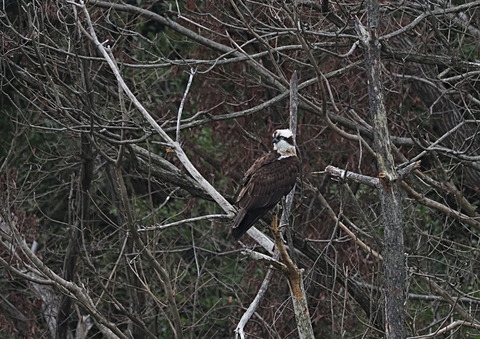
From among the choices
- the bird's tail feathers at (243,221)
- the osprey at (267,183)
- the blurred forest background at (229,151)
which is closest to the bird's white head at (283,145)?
the osprey at (267,183)

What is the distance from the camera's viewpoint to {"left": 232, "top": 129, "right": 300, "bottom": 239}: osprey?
679 centimetres

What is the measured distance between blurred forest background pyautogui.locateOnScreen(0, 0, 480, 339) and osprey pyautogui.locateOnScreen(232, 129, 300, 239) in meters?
0.90

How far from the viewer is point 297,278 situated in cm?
563

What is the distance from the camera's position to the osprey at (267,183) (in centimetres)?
679

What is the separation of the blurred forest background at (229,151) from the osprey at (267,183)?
2.94 feet

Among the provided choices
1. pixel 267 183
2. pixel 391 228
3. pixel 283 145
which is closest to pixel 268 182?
pixel 267 183

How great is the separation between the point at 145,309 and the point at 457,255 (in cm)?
359

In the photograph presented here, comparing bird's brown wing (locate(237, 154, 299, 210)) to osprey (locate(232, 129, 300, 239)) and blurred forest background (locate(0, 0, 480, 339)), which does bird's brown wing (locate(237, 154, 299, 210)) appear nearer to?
osprey (locate(232, 129, 300, 239))

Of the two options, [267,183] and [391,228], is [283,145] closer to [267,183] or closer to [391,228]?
[267,183]

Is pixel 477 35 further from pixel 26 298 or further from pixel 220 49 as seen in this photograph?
pixel 26 298

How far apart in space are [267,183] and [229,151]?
143 inches

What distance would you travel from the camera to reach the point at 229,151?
431 inches

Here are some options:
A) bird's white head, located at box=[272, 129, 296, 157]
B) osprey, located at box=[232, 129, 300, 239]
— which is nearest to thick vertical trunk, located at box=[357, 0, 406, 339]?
osprey, located at box=[232, 129, 300, 239]

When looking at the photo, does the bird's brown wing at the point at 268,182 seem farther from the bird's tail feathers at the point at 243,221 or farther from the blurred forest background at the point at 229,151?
the blurred forest background at the point at 229,151
